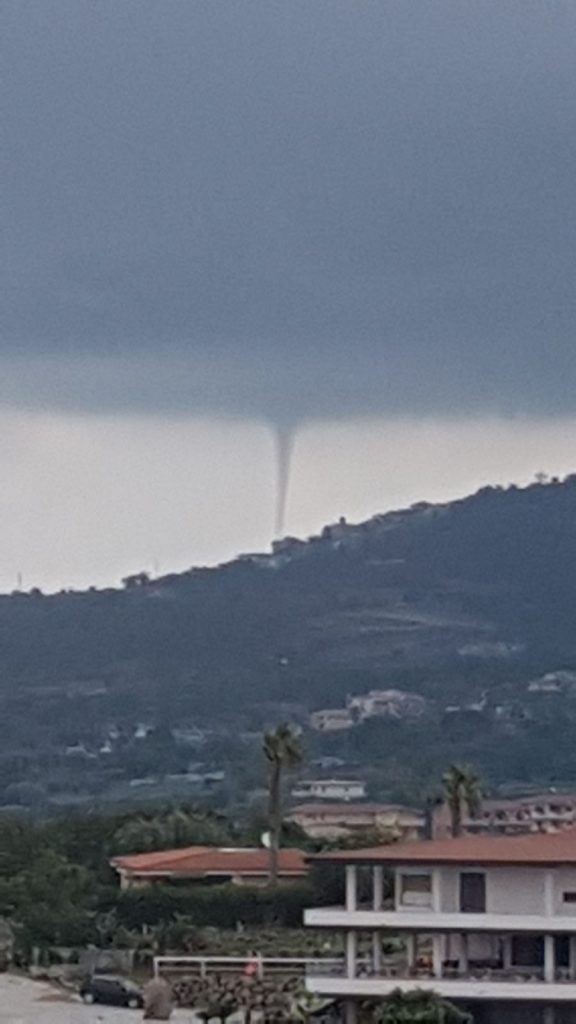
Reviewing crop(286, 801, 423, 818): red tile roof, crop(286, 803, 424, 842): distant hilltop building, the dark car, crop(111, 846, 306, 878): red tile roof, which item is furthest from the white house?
crop(286, 801, 423, 818): red tile roof

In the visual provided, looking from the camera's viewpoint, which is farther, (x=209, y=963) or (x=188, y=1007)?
(x=209, y=963)

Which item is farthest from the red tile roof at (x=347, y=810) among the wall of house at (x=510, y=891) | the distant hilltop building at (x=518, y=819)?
the wall of house at (x=510, y=891)

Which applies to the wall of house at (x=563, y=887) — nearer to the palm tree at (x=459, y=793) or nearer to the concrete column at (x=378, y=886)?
the concrete column at (x=378, y=886)

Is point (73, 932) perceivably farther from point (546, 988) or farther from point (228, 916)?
point (546, 988)

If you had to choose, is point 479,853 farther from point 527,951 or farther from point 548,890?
point 527,951

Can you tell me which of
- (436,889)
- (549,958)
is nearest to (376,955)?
(436,889)

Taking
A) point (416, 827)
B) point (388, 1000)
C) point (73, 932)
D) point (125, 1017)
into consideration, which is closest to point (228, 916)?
point (73, 932)
